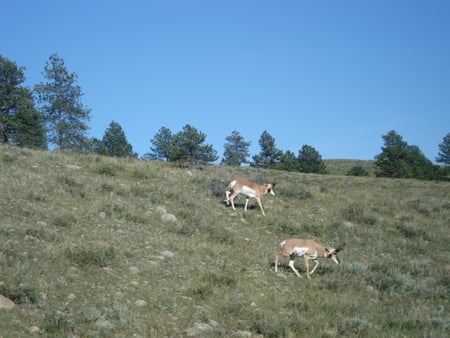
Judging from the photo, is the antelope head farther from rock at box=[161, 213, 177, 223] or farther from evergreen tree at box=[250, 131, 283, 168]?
A: evergreen tree at box=[250, 131, 283, 168]

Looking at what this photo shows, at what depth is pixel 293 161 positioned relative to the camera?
65750mm

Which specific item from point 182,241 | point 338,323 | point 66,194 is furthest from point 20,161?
point 338,323

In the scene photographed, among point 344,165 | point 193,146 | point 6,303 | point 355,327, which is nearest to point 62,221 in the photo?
point 6,303

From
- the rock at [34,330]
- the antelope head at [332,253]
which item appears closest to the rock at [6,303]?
the rock at [34,330]

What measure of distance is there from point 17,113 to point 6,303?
37.7 meters

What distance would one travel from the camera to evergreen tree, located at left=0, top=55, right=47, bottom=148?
41.2 meters

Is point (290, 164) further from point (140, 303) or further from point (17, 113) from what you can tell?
point (140, 303)

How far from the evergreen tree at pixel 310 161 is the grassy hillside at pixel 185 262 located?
43.2m

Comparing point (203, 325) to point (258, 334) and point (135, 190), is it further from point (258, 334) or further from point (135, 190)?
point (135, 190)

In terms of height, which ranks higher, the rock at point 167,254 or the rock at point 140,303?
the rock at point 167,254

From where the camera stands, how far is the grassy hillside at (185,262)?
848 centimetres

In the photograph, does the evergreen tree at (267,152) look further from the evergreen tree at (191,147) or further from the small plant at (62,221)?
the small plant at (62,221)

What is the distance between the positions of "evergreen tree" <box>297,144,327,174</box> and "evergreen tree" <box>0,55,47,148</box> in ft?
113

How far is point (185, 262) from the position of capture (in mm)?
11562
